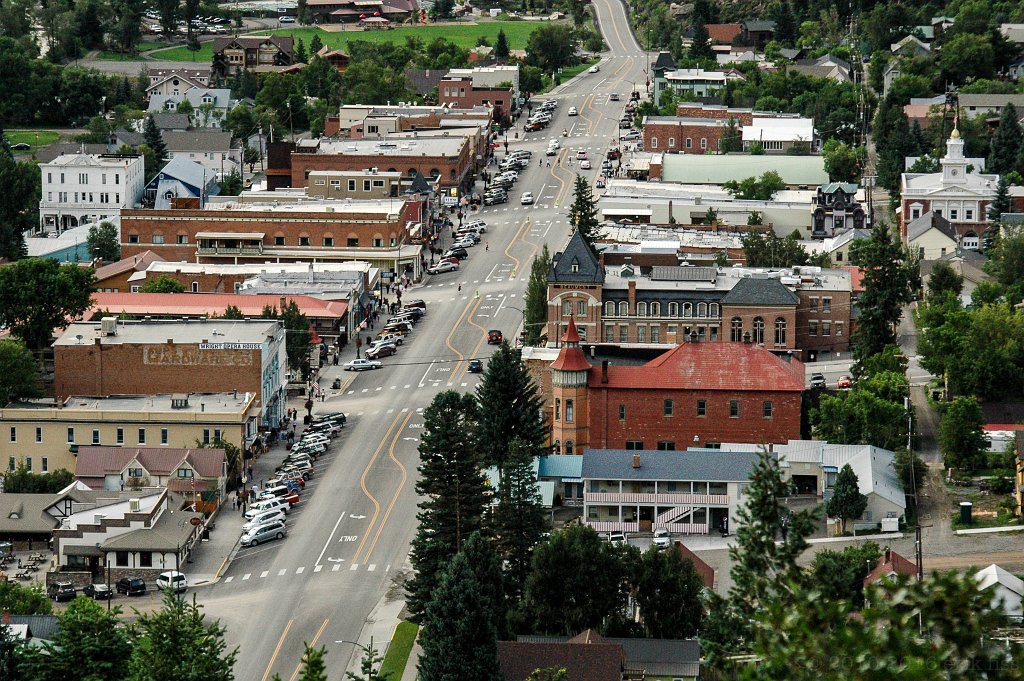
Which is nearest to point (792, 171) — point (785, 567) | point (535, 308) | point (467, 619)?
point (535, 308)

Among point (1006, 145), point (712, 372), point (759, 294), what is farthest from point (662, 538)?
point (1006, 145)

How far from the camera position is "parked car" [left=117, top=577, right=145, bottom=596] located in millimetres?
87188

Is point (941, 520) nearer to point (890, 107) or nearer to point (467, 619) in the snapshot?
point (467, 619)

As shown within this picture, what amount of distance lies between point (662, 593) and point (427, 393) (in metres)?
38.6

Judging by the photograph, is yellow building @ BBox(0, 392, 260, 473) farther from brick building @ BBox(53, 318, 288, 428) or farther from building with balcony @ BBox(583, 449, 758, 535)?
building with balcony @ BBox(583, 449, 758, 535)

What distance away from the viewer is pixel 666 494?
92625mm

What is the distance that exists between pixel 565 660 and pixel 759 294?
4677 cm

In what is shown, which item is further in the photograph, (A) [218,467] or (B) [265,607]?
(A) [218,467]

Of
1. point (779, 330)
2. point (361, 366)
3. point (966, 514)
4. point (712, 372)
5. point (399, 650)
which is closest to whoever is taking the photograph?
point (399, 650)

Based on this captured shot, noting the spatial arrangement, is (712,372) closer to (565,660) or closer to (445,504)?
(445,504)

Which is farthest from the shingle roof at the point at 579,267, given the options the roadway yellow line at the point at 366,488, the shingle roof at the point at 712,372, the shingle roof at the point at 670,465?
the shingle roof at the point at 670,465

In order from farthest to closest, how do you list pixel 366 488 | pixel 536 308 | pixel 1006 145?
pixel 1006 145 < pixel 536 308 < pixel 366 488

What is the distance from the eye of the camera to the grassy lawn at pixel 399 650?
78.6 meters

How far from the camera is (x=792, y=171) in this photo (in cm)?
16525
